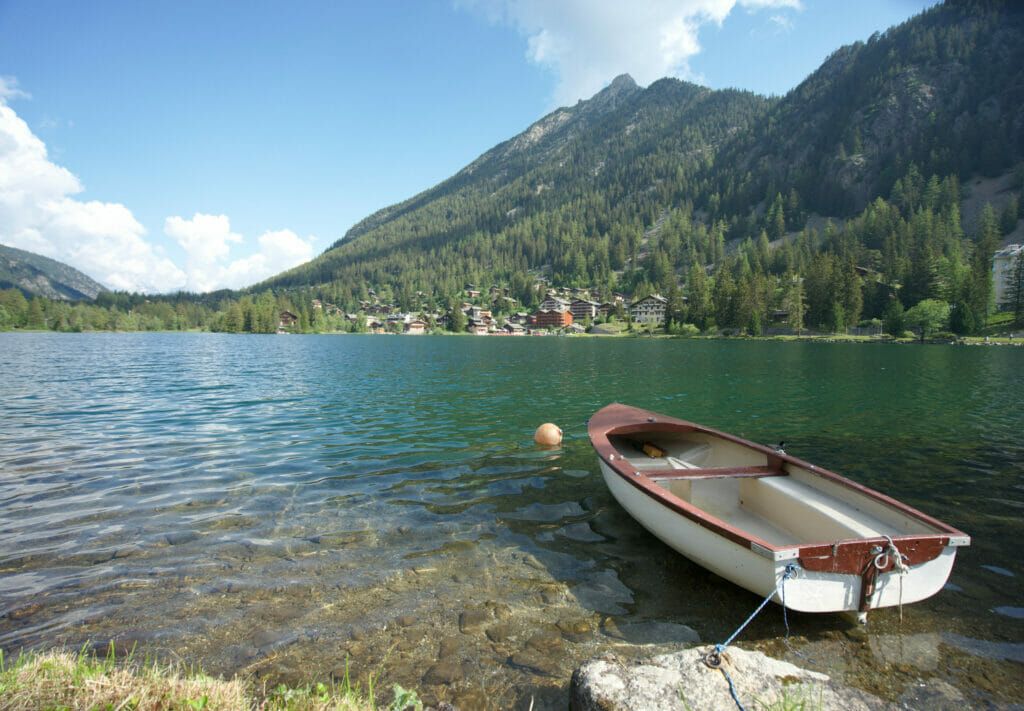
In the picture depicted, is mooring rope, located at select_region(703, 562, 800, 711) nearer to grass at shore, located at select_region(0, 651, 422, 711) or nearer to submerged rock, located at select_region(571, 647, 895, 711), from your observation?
submerged rock, located at select_region(571, 647, 895, 711)

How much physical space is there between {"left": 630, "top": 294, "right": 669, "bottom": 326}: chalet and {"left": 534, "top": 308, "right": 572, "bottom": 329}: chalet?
2745cm

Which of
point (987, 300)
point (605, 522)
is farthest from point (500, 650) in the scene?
point (987, 300)

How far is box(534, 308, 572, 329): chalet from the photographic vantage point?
184 metres

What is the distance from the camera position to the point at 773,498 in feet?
27.8

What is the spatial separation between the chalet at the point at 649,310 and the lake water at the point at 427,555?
144420 mm

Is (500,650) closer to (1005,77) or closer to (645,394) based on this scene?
(645,394)

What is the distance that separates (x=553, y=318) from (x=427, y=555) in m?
179

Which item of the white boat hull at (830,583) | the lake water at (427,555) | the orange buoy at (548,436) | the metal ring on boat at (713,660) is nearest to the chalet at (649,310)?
the lake water at (427,555)

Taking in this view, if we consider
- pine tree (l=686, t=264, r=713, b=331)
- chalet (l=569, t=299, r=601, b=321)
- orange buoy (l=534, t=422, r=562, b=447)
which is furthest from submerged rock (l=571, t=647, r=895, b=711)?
chalet (l=569, t=299, r=601, b=321)

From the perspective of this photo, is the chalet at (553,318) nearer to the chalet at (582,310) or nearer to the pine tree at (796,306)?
the chalet at (582,310)

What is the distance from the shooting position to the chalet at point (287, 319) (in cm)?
17538

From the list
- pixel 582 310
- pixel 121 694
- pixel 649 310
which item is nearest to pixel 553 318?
pixel 582 310

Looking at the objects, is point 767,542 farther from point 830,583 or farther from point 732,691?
point 732,691

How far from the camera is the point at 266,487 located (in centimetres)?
1130
